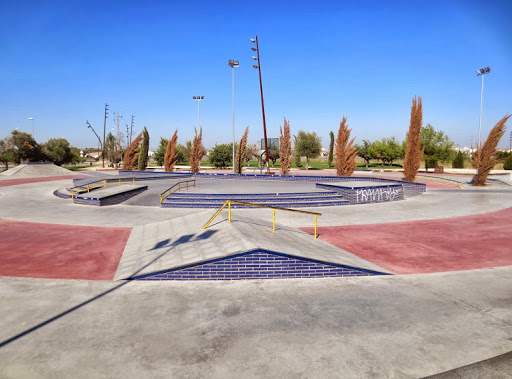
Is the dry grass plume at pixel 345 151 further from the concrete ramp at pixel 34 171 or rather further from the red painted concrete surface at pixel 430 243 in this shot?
the concrete ramp at pixel 34 171

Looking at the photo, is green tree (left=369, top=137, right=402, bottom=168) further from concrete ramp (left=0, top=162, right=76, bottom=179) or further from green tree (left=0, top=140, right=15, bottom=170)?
green tree (left=0, top=140, right=15, bottom=170)

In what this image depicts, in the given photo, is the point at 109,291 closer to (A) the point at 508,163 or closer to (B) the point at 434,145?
(B) the point at 434,145

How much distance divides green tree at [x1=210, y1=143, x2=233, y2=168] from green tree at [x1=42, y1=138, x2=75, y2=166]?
23854 millimetres

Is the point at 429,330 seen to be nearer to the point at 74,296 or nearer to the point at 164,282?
the point at 164,282

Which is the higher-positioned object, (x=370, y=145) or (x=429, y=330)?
(x=370, y=145)

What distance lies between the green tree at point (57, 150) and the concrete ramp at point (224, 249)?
5169cm

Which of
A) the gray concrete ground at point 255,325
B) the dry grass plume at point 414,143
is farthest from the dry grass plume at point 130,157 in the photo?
the gray concrete ground at point 255,325

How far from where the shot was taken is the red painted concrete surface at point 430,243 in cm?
918

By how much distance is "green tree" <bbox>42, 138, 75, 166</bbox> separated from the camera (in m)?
54.0

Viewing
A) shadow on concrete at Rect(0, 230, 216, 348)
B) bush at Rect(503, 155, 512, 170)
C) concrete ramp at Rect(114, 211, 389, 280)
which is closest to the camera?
shadow on concrete at Rect(0, 230, 216, 348)

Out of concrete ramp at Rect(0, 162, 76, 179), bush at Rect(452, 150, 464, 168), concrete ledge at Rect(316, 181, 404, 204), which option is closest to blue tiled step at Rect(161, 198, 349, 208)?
concrete ledge at Rect(316, 181, 404, 204)

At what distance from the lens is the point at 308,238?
1065 cm

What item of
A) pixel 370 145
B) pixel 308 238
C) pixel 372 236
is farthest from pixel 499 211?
pixel 370 145

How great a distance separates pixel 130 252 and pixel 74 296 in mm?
2919
